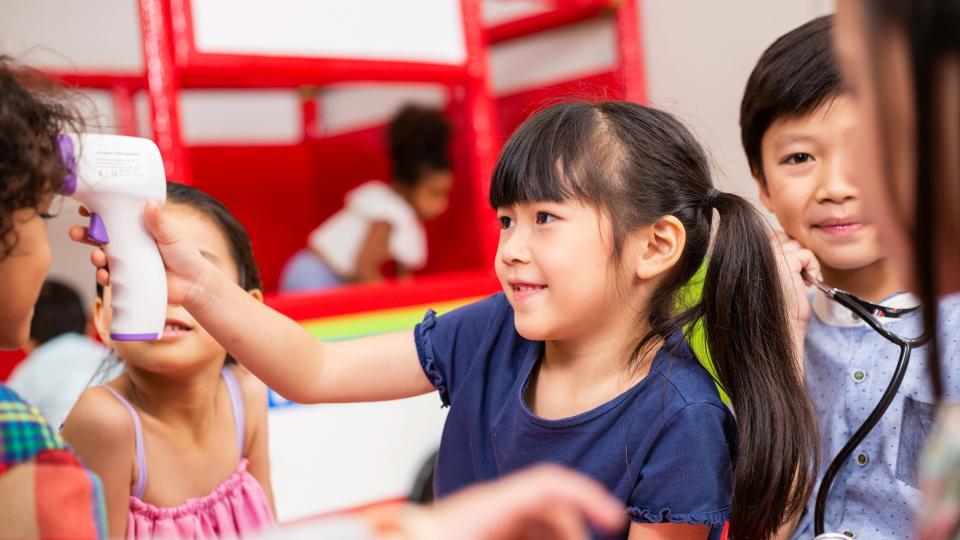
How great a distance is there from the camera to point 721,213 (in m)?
0.99

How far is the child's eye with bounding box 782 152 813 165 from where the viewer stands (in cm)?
111

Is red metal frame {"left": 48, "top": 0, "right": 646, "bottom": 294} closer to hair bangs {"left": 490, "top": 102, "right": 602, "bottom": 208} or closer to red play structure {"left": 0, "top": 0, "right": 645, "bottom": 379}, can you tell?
red play structure {"left": 0, "top": 0, "right": 645, "bottom": 379}

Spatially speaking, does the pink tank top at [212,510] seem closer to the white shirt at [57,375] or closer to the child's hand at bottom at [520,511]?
the white shirt at [57,375]

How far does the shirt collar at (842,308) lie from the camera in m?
1.09

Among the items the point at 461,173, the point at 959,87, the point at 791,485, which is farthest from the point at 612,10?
the point at 959,87

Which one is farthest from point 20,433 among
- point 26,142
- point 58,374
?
point 58,374

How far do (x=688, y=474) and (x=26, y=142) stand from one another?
0.65m

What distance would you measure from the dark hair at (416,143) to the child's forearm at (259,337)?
2.05 metres

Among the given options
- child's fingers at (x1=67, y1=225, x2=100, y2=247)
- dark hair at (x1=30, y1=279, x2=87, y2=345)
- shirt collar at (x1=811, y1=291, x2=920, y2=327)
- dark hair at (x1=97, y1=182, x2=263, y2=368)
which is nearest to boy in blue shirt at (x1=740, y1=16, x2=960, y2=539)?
shirt collar at (x1=811, y1=291, x2=920, y2=327)

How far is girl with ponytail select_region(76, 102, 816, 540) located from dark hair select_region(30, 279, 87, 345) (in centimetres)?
114

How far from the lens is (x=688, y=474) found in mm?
880

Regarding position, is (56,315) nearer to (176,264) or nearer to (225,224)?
(225,224)

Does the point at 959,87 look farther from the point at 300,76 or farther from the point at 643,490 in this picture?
the point at 300,76

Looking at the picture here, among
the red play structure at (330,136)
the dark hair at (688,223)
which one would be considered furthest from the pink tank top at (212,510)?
the dark hair at (688,223)
